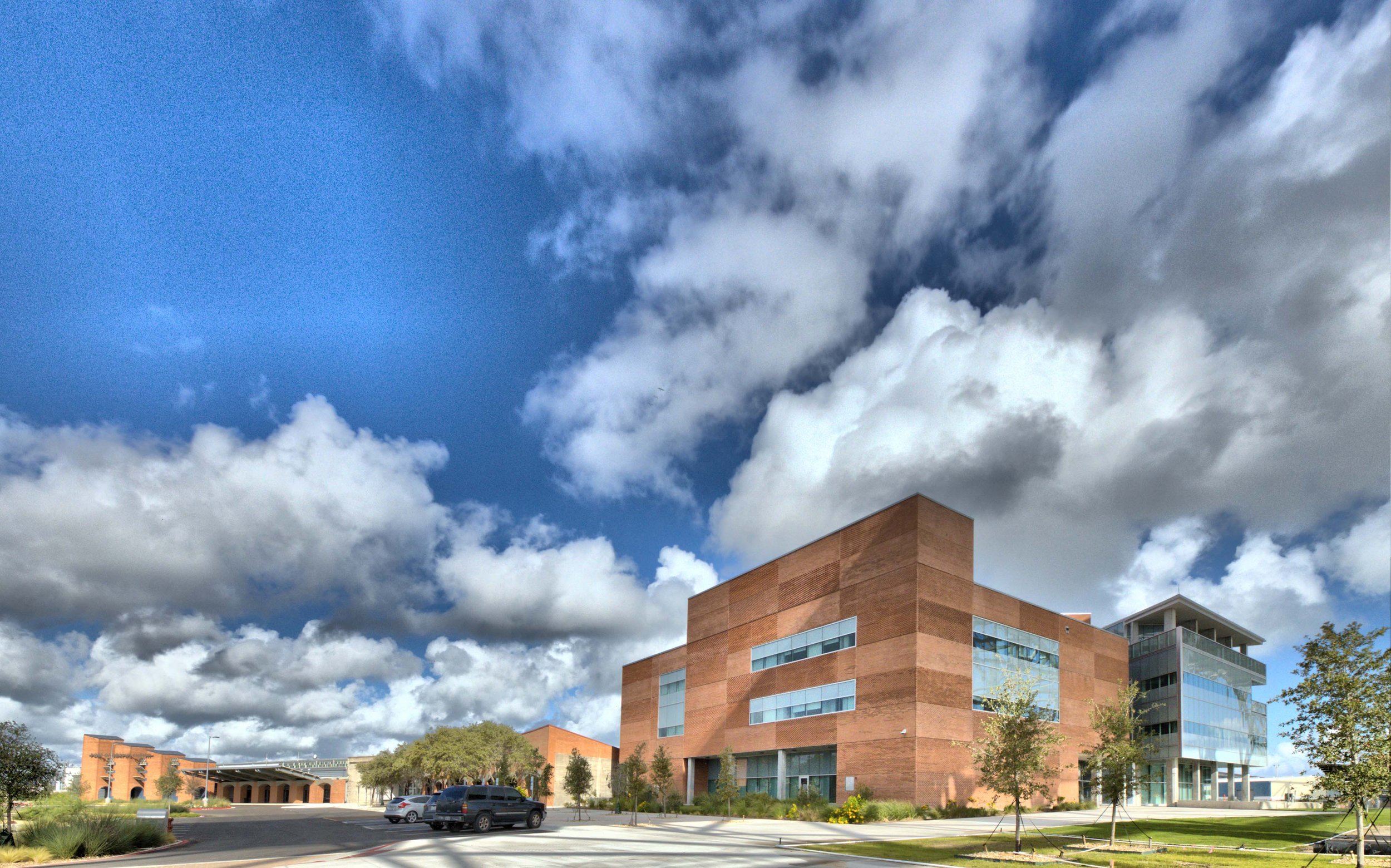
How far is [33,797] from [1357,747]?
38.1m

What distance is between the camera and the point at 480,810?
35.6 meters

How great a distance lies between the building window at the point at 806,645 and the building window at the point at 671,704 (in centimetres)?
1181

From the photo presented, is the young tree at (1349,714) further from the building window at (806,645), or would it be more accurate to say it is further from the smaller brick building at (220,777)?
the smaller brick building at (220,777)

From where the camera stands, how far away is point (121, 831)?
91.2 feet

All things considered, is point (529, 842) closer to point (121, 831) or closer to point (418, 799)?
point (121, 831)

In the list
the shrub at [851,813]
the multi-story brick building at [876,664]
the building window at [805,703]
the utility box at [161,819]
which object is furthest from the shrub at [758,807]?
the utility box at [161,819]

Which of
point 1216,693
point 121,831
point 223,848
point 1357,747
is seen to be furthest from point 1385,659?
point 1216,693

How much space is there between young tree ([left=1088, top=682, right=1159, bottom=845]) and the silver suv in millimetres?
30024

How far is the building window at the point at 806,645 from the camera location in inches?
2018

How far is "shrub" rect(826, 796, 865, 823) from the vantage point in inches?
1633

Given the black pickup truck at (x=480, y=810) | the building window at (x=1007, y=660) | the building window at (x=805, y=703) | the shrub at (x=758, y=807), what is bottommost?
the shrub at (x=758, y=807)

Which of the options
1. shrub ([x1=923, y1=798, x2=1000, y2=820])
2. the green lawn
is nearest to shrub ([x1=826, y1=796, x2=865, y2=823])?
shrub ([x1=923, y1=798, x2=1000, y2=820])

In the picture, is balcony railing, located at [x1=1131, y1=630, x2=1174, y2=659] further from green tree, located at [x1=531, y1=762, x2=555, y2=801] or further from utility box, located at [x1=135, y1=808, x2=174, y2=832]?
utility box, located at [x1=135, y1=808, x2=174, y2=832]

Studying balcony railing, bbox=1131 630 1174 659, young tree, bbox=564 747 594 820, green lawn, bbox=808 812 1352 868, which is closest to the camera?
green lawn, bbox=808 812 1352 868
